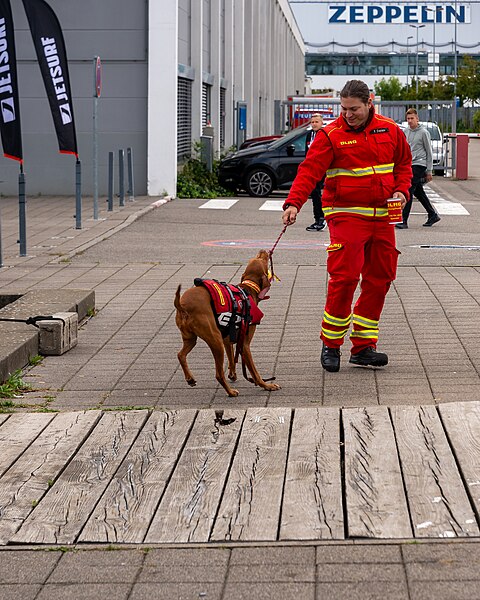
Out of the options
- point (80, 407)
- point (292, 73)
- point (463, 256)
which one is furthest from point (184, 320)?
point (292, 73)

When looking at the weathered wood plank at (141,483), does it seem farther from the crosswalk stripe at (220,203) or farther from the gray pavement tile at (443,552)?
the crosswalk stripe at (220,203)

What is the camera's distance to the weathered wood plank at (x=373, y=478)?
190 inches

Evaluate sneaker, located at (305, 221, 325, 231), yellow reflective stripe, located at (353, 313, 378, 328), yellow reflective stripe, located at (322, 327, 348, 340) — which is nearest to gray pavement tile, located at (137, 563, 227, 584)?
yellow reflective stripe, located at (322, 327, 348, 340)

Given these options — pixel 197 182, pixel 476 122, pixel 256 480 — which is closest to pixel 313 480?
pixel 256 480

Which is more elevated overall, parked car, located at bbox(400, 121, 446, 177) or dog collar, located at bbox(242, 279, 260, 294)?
parked car, located at bbox(400, 121, 446, 177)

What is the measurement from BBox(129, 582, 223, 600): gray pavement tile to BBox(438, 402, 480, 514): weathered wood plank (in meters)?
1.28

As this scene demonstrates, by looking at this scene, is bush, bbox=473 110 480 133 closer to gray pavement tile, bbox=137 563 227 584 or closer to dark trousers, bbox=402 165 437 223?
dark trousers, bbox=402 165 437 223

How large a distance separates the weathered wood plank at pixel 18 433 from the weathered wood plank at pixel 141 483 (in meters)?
0.56

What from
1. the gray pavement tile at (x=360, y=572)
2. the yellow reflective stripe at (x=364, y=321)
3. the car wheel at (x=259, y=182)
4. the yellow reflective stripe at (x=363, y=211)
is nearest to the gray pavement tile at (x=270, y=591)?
Answer: the gray pavement tile at (x=360, y=572)

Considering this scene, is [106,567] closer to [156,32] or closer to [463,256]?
[463,256]

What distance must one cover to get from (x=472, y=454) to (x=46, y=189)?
21.3 meters

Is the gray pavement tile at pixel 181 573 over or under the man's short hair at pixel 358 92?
under

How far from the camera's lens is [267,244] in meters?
16.8

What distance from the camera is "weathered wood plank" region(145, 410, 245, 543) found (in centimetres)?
488
